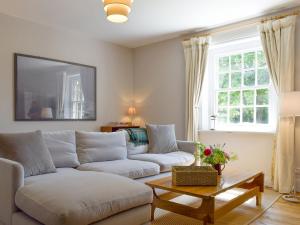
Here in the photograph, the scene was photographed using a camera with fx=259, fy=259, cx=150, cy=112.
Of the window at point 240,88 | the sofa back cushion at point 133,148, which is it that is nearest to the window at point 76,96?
the sofa back cushion at point 133,148

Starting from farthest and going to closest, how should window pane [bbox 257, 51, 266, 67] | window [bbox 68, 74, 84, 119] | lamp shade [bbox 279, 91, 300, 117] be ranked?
1. window [bbox 68, 74, 84, 119]
2. window pane [bbox 257, 51, 266, 67]
3. lamp shade [bbox 279, 91, 300, 117]

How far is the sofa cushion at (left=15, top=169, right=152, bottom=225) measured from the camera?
1661mm

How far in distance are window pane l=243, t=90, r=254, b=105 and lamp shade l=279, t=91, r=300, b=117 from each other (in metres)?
0.87

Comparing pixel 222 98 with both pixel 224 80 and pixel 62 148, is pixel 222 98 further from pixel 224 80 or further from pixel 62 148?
pixel 62 148

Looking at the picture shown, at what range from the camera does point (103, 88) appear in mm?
5133

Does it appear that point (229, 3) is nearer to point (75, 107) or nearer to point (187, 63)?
point (187, 63)

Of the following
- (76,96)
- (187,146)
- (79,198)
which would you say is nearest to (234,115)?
(187,146)

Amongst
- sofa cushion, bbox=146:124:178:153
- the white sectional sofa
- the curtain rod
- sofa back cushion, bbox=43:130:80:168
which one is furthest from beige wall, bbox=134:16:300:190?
sofa back cushion, bbox=43:130:80:168

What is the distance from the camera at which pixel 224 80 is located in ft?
14.8

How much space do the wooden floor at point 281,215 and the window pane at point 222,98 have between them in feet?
6.27

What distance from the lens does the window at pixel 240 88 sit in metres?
4.03

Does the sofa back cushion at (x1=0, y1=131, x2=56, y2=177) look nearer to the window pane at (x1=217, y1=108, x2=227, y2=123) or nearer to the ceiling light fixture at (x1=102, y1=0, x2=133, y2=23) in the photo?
the ceiling light fixture at (x1=102, y1=0, x2=133, y2=23)

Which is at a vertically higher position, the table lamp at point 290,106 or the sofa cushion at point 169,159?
the table lamp at point 290,106

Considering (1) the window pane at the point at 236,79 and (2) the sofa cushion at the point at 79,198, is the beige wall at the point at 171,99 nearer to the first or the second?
(1) the window pane at the point at 236,79
